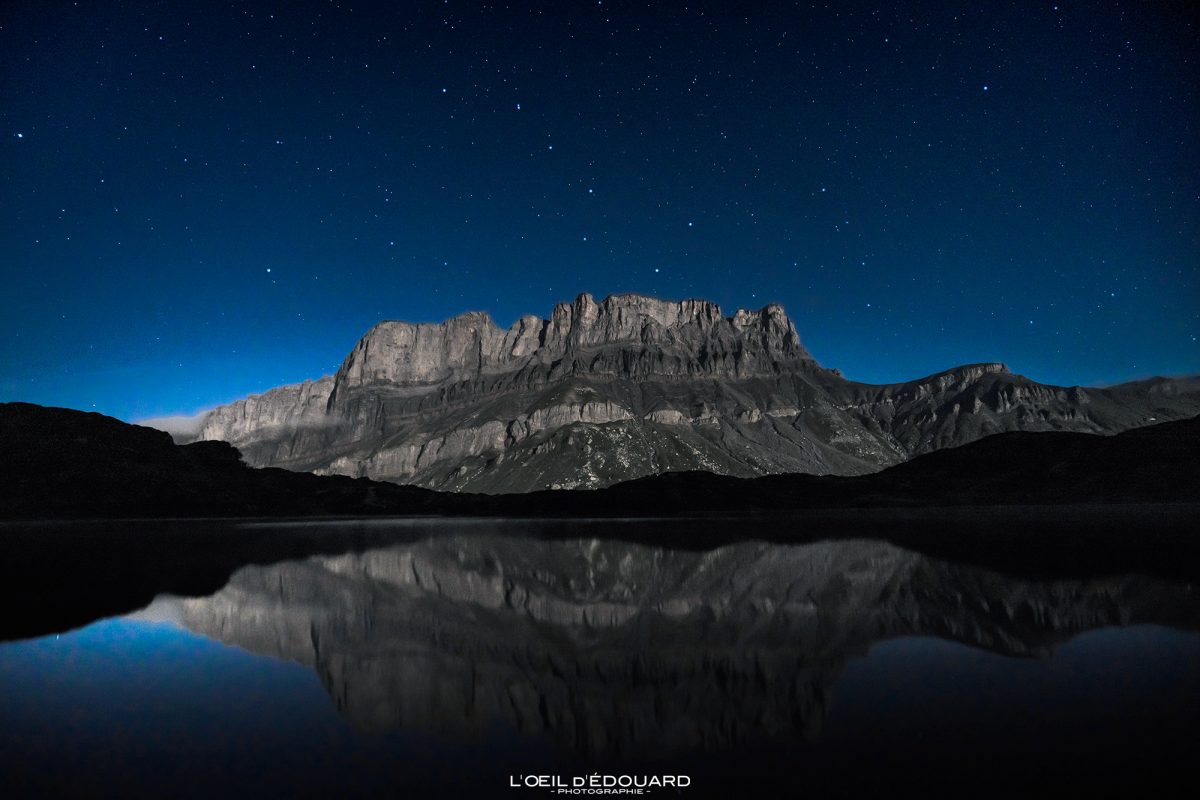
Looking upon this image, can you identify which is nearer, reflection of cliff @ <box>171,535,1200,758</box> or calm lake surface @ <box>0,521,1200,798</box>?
calm lake surface @ <box>0,521,1200,798</box>

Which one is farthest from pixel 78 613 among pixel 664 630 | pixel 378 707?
pixel 664 630

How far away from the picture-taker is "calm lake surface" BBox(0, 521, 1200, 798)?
14188 mm

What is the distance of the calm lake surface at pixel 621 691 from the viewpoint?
14.2m

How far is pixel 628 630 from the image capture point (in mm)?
29891

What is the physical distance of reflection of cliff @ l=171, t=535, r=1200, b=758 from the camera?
1852 centimetres

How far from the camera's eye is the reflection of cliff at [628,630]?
1852 cm

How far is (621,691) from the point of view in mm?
20656

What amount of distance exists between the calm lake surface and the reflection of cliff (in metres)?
0.17

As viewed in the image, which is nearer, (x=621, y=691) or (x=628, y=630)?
(x=621, y=691)

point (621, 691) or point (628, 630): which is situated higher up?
point (621, 691)

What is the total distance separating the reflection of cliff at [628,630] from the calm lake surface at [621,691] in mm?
171

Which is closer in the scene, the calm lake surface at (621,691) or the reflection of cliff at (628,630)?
the calm lake surface at (621,691)

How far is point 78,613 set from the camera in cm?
3516

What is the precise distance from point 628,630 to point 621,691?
9359 mm
